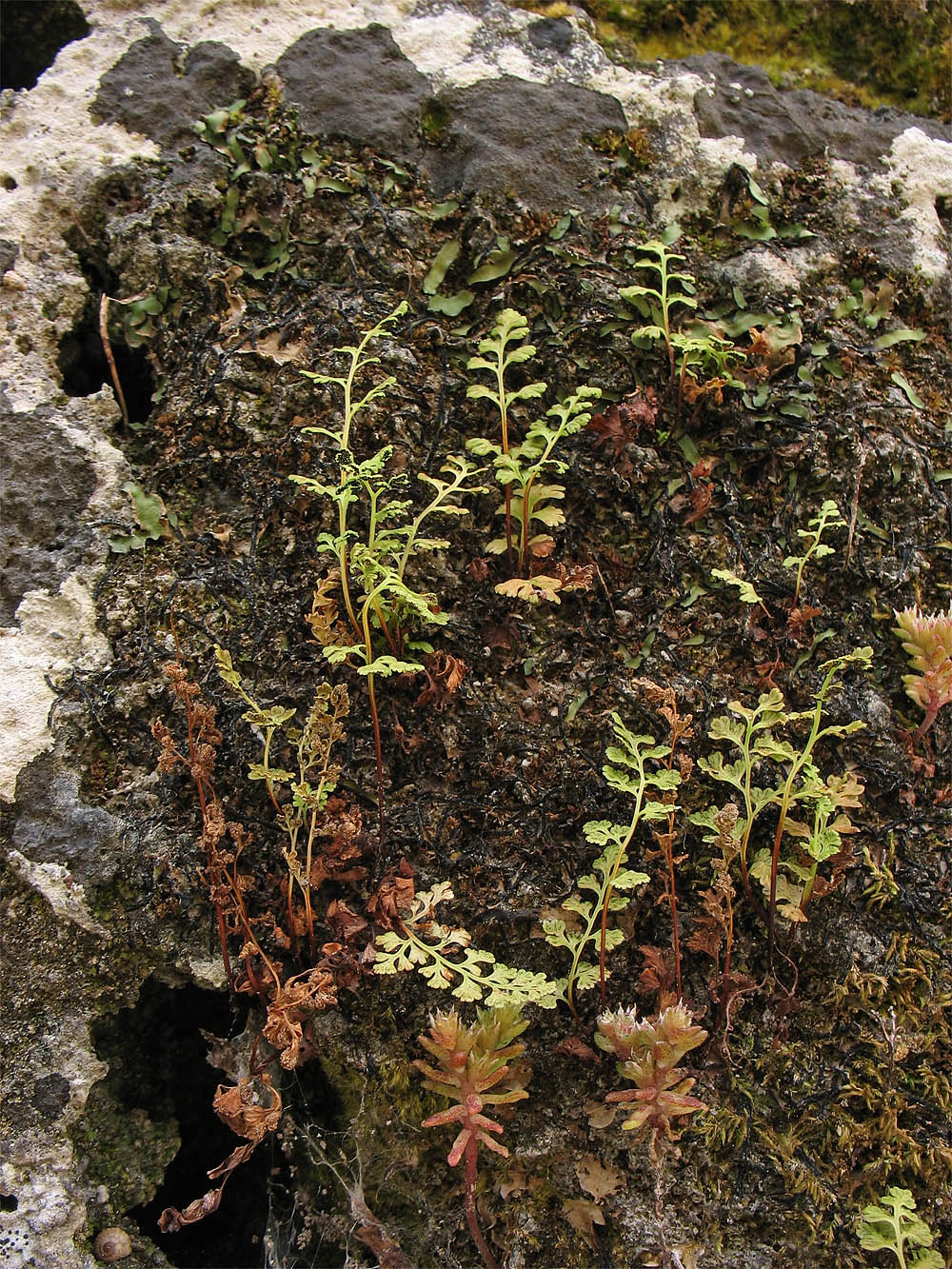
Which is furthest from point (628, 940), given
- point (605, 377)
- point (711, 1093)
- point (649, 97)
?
point (649, 97)

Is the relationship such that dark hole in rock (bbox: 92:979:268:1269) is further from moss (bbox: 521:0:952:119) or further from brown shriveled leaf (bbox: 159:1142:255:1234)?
moss (bbox: 521:0:952:119)

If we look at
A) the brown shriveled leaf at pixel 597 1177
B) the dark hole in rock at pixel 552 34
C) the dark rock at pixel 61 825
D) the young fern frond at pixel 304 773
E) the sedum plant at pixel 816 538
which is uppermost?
the dark hole in rock at pixel 552 34

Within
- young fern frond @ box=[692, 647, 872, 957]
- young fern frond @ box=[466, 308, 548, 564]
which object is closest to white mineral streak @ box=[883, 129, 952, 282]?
young fern frond @ box=[466, 308, 548, 564]

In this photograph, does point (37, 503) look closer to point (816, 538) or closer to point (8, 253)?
point (8, 253)

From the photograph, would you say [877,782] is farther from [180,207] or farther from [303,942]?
[180,207]

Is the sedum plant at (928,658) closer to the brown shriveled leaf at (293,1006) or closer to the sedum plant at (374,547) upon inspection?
the sedum plant at (374,547)

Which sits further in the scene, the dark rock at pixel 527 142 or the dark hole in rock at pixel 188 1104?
the dark rock at pixel 527 142

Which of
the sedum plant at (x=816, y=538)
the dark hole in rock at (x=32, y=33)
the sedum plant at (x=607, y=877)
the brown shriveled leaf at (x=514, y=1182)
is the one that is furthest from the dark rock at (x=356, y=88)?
the brown shriveled leaf at (x=514, y=1182)
